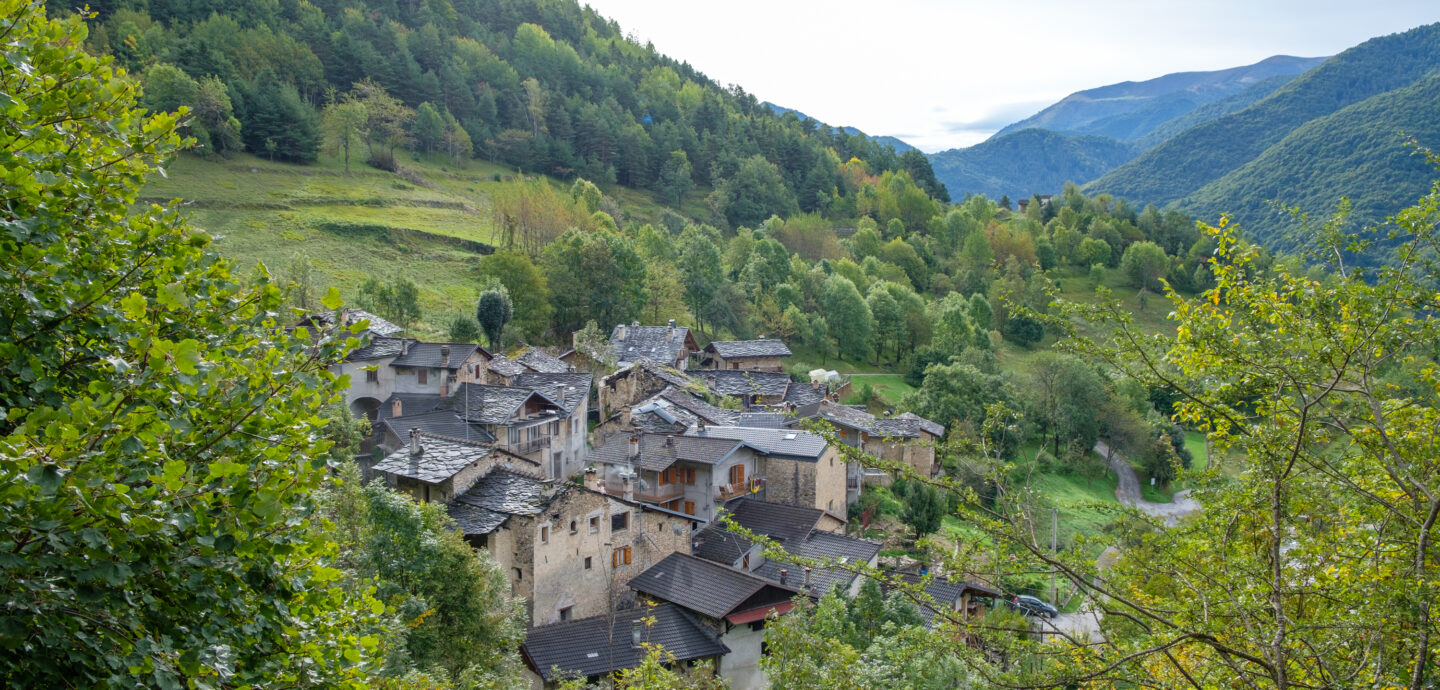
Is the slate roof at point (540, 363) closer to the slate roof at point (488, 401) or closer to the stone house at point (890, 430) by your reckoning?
the slate roof at point (488, 401)

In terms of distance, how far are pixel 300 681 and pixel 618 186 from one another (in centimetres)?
12113

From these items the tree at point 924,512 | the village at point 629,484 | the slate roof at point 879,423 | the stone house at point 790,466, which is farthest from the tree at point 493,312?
the tree at point 924,512

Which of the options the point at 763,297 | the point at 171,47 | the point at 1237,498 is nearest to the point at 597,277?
the point at 763,297

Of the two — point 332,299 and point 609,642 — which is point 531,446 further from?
point 332,299

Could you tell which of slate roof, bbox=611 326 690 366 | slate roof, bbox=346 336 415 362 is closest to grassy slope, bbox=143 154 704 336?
slate roof, bbox=611 326 690 366

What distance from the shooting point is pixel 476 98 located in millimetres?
126938

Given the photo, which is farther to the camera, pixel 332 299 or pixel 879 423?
pixel 879 423

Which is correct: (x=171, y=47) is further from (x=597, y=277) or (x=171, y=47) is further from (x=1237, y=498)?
(x=1237, y=498)

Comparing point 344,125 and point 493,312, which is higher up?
point 344,125

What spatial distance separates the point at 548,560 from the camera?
2477 centimetres

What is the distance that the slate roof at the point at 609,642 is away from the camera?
22078 mm

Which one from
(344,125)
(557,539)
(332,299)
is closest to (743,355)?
(557,539)

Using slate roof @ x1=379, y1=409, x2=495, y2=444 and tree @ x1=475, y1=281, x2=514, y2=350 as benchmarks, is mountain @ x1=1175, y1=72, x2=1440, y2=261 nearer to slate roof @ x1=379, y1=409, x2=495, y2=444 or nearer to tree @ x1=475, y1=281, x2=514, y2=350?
tree @ x1=475, y1=281, x2=514, y2=350

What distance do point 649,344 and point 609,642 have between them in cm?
3632
